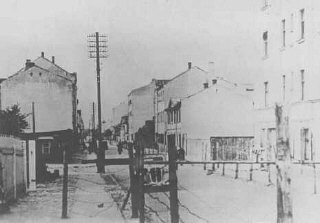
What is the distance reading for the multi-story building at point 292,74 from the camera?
5352mm

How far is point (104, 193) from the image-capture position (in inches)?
232

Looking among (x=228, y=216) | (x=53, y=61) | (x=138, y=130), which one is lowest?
(x=228, y=216)

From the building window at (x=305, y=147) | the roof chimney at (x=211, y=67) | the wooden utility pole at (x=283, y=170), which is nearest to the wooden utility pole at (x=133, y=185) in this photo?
the roof chimney at (x=211, y=67)

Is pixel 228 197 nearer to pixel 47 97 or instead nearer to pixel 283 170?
pixel 283 170

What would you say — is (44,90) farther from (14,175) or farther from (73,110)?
(14,175)

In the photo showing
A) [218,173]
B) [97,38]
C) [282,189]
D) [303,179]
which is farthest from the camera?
[218,173]

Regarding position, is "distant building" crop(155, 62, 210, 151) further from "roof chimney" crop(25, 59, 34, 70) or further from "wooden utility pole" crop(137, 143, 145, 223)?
"roof chimney" crop(25, 59, 34, 70)

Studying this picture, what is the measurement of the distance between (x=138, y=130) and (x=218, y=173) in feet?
2.79

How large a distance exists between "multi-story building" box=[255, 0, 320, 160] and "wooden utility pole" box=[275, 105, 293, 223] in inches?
29.8

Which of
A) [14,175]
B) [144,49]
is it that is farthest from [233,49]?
[14,175]

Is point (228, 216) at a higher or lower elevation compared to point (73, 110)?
lower

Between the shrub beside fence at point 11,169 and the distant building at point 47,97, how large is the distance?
24 centimetres

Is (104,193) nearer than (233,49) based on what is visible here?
No

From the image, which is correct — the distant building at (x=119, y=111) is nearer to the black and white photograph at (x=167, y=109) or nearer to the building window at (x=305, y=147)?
the black and white photograph at (x=167, y=109)
